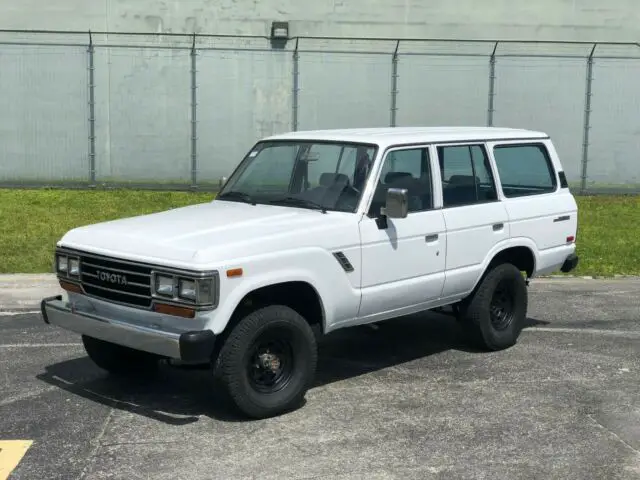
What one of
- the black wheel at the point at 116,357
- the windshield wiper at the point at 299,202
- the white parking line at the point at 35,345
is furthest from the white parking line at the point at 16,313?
the windshield wiper at the point at 299,202

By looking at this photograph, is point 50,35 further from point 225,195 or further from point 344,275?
point 344,275

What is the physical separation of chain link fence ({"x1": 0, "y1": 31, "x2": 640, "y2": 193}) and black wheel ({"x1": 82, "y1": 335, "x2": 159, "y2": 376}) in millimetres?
12657

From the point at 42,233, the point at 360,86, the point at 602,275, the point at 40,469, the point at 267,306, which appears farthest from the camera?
the point at 360,86

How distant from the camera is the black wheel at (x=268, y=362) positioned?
554 cm

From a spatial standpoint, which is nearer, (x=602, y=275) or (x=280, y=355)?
(x=280, y=355)

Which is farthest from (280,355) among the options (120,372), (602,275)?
(602,275)

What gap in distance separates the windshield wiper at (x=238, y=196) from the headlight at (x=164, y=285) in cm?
150

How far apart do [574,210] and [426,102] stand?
11.9 m

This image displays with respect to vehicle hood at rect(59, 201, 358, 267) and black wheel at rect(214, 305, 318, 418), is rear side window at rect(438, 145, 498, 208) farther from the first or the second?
black wheel at rect(214, 305, 318, 418)

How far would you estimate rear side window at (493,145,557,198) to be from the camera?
7676 mm

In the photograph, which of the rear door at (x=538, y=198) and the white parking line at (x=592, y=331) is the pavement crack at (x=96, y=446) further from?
the white parking line at (x=592, y=331)

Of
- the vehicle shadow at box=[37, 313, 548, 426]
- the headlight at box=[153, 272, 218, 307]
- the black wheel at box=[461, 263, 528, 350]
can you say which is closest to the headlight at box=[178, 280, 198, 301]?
the headlight at box=[153, 272, 218, 307]

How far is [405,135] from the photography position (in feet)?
23.0

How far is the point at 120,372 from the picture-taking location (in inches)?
267
